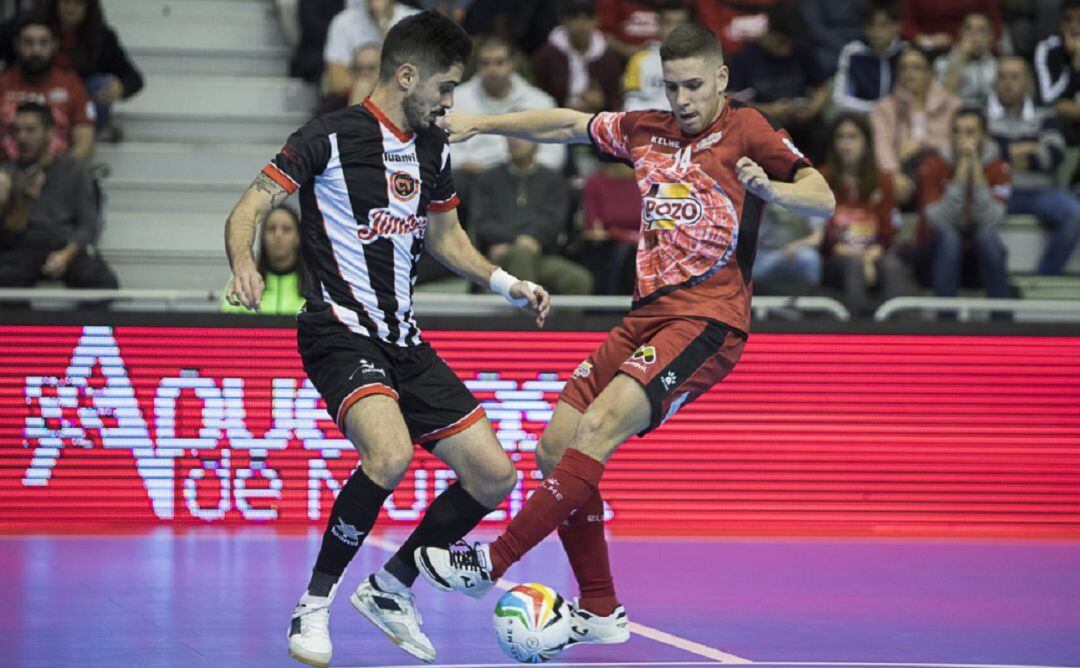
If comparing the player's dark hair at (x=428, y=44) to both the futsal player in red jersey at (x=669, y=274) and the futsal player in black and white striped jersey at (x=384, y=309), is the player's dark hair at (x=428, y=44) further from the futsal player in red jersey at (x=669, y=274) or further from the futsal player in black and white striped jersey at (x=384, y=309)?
the futsal player in red jersey at (x=669, y=274)

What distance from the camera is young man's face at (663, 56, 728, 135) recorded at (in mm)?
5812

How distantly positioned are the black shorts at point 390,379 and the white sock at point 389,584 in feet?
1.61

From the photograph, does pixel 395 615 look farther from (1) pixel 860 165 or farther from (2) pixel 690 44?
(1) pixel 860 165

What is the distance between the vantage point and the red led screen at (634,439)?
28.7ft

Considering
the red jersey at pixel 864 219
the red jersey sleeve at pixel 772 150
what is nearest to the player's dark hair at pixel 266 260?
the red jersey at pixel 864 219

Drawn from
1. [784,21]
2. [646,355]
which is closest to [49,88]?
[784,21]

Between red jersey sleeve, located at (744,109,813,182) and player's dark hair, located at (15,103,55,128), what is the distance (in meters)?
6.09

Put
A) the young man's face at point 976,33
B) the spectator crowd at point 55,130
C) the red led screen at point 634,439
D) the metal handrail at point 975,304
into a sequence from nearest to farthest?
1. the red led screen at point 634,439
2. the metal handrail at point 975,304
3. the spectator crowd at point 55,130
4. the young man's face at point 976,33

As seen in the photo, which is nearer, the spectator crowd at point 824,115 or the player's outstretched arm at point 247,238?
the player's outstretched arm at point 247,238

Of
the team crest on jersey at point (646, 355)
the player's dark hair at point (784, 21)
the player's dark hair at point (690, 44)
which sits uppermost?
the player's dark hair at point (784, 21)

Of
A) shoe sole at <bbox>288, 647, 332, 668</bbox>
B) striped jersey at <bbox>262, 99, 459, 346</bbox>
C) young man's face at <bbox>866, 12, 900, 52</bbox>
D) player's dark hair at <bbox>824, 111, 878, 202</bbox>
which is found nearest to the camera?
shoe sole at <bbox>288, 647, 332, 668</bbox>

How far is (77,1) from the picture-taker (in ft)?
38.1

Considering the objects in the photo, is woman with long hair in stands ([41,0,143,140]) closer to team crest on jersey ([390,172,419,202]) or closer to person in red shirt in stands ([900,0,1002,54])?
person in red shirt in stands ([900,0,1002,54])

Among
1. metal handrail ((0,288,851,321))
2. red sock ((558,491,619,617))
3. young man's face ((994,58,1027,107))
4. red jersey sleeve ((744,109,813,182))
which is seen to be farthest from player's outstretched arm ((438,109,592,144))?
young man's face ((994,58,1027,107))
